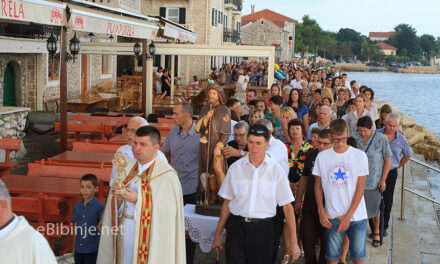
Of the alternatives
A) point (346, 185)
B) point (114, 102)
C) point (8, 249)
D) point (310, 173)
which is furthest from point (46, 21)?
point (114, 102)

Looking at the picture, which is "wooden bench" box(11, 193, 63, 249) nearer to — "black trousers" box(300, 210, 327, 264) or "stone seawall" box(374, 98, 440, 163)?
"black trousers" box(300, 210, 327, 264)

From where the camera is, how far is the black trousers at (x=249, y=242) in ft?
15.8

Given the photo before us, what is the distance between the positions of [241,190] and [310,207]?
1.51 meters

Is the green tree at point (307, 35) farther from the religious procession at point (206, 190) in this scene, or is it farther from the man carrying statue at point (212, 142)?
the man carrying statue at point (212, 142)

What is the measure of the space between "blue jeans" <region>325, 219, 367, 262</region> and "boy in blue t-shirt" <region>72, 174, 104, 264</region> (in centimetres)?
235

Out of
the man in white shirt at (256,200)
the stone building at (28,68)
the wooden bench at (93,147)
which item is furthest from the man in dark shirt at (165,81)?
the man in white shirt at (256,200)

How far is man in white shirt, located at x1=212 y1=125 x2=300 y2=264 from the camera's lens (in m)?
4.77

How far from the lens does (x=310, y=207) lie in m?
6.05

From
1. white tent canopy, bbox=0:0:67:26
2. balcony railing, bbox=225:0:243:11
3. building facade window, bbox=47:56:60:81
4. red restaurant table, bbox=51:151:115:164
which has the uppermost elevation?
balcony railing, bbox=225:0:243:11

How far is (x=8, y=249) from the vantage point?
9.48ft

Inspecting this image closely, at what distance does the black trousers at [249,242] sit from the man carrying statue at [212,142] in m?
0.70

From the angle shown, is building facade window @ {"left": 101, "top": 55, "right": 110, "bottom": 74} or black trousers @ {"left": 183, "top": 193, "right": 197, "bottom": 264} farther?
building facade window @ {"left": 101, "top": 55, "right": 110, "bottom": 74}

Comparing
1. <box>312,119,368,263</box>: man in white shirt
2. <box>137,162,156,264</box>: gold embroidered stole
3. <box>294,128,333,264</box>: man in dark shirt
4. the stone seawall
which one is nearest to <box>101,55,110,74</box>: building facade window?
the stone seawall

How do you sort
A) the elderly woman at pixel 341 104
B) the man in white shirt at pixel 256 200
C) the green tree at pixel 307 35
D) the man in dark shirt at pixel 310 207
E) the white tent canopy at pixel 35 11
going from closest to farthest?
1. the man in white shirt at pixel 256 200
2. the man in dark shirt at pixel 310 207
3. the white tent canopy at pixel 35 11
4. the elderly woman at pixel 341 104
5. the green tree at pixel 307 35
